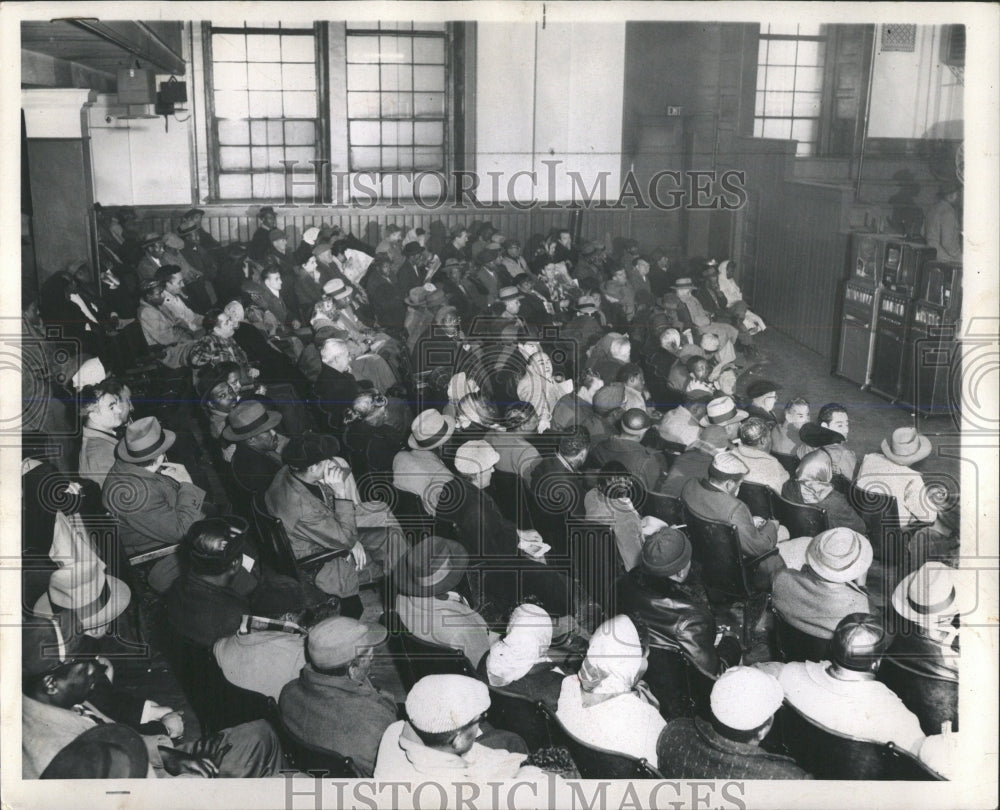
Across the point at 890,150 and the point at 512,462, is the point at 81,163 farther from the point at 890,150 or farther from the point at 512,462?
the point at 890,150

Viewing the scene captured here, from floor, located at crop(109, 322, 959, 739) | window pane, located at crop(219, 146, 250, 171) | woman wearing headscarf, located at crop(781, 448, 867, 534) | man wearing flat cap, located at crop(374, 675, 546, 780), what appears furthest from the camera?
window pane, located at crop(219, 146, 250, 171)

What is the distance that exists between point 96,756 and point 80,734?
129 millimetres

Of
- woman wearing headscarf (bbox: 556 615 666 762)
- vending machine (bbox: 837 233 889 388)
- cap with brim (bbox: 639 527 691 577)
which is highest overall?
vending machine (bbox: 837 233 889 388)

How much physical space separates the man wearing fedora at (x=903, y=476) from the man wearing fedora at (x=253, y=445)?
3.52 metres

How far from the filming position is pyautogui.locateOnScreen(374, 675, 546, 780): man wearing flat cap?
3843mm

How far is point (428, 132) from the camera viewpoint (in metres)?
14.4

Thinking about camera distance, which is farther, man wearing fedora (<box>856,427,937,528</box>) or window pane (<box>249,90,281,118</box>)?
window pane (<box>249,90,281,118</box>)

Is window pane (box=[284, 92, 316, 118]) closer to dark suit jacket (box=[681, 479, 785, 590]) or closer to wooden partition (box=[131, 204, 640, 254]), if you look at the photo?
wooden partition (box=[131, 204, 640, 254])

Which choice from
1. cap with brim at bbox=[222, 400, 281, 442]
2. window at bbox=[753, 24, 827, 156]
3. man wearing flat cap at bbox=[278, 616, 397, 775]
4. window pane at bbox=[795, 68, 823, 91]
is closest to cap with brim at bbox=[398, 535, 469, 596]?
man wearing flat cap at bbox=[278, 616, 397, 775]

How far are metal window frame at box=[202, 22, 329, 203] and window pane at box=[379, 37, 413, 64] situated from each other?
34.0 inches

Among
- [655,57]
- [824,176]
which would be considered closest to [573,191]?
[655,57]

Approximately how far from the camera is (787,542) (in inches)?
216

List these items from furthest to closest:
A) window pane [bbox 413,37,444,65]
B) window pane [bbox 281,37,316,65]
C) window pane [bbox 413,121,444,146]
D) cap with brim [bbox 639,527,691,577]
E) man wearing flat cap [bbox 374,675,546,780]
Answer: window pane [bbox 413,121,444,146]
window pane [bbox 413,37,444,65]
window pane [bbox 281,37,316,65]
cap with brim [bbox 639,527,691,577]
man wearing flat cap [bbox 374,675,546,780]

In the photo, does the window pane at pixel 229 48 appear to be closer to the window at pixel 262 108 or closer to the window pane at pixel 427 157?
the window at pixel 262 108
